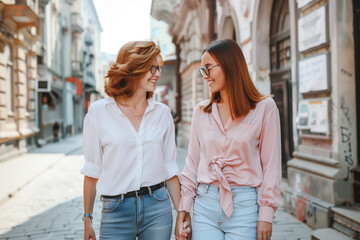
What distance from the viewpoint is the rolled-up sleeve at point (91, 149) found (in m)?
2.16

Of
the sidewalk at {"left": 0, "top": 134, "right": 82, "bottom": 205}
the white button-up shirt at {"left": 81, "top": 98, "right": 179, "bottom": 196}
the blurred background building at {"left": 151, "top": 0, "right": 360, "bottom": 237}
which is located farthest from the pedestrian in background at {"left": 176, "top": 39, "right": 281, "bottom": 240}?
the sidewalk at {"left": 0, "top": 134, "right": 82, "bottom": 205}

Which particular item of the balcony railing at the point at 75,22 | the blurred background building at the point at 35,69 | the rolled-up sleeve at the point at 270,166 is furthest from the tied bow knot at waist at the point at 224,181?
the balcony railing at the point at 75,22

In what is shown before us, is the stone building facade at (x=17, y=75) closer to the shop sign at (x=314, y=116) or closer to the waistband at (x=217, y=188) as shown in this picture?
the shop sign at (x=314, y=116)

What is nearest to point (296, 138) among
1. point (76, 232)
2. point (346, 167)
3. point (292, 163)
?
point (292, 163)

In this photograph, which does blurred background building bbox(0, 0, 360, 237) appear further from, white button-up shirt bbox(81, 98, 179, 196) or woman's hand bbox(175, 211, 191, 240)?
woman's hand bbox(175, 211, 191, 240)

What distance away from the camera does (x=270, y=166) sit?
198 centimetres

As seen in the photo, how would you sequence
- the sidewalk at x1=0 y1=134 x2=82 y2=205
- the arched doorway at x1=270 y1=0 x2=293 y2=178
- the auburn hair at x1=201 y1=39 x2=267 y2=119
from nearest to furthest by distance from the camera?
the auburn hair at x1=201 y1=39 x2=267 y2=119 → the arched doorway at x1=270 y1=0 x2=293 y2=178 → the sidewalk at x1=0 y1=134 x2=82 y2=205

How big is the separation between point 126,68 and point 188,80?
15945mm

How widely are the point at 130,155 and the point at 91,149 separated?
0.81 ft

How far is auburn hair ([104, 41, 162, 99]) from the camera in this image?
2193 millimetres

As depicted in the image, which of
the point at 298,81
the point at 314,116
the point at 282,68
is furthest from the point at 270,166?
the point at 282,68

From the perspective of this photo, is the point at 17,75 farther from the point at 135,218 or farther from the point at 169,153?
the point at 135,218

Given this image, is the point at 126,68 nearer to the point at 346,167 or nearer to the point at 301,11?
the point at 346,167

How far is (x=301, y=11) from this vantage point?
543 cm
